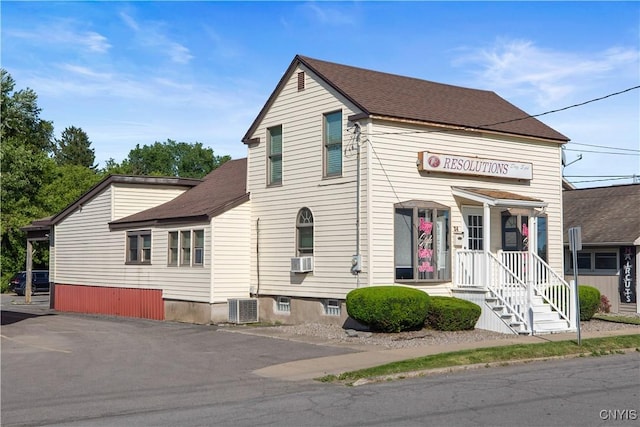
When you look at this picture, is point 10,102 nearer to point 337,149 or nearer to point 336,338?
point 337,149

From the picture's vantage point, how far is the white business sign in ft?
72.6

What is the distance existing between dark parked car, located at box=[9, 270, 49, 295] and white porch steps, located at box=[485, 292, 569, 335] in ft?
116

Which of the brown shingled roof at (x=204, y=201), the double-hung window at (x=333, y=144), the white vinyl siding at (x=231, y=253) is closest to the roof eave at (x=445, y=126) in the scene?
the double-hung window at (x=333, y=144)

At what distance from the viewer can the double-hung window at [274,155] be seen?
24.8m

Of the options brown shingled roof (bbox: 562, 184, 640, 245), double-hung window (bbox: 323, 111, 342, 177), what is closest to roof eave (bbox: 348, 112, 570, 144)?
double-hung window (bbox: 323, 111, 342, 177)

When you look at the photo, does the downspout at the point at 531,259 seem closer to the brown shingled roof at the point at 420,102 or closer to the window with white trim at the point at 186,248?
the brown shingled roof at the point at 420,102

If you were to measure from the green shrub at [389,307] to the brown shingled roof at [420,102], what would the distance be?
497 cm

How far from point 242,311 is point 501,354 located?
10296mm

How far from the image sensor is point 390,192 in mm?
21594

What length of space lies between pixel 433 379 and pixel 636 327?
10.9 meters

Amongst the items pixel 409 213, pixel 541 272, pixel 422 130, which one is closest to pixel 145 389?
pixel 409 213

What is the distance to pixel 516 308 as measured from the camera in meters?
20.9

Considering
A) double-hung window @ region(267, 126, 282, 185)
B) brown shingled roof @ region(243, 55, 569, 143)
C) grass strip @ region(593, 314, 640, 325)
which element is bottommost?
grass strip @ region(593, 314, 640, 325)

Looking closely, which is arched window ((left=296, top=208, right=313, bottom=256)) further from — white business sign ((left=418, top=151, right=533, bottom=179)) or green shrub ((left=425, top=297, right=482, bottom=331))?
green shrub ((left=425, top=297, right=482, bottom=331))
